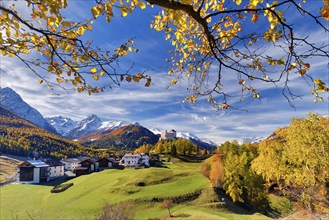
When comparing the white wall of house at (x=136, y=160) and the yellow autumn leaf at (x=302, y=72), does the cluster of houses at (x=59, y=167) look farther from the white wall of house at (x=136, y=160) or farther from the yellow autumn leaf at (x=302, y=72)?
the yellow autumn leaf at (x=302, y=72)

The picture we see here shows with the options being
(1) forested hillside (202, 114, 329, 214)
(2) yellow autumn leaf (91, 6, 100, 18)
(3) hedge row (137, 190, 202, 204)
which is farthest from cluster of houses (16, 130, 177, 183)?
(2) yellow autumn leaf (91, 6, 100, 18)

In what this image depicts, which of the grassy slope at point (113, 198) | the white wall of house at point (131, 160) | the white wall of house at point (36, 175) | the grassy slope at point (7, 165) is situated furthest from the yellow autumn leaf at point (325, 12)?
the grassy slope at point (7, 165)

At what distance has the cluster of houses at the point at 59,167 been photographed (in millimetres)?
70250

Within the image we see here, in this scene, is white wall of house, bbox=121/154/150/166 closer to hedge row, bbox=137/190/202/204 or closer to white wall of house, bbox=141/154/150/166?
white wall of house, bbox=141/154/150/166

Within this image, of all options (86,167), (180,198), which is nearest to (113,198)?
(180,198)

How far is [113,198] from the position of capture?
3862 centimetres

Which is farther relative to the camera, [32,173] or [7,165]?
[7,165]

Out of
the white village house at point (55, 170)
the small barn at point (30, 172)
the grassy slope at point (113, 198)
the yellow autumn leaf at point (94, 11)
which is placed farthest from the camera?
the white village house at point (55, 170)

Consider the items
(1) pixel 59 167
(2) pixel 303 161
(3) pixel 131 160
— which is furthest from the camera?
(3) pixel 131 160

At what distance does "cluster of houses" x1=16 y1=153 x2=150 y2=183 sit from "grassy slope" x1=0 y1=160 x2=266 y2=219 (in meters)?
20.4

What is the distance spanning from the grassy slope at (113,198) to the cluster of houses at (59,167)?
20350mm

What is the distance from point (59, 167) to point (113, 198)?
5683 cm

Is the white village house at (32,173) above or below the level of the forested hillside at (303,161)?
below

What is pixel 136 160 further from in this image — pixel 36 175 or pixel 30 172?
pixel 30 172
